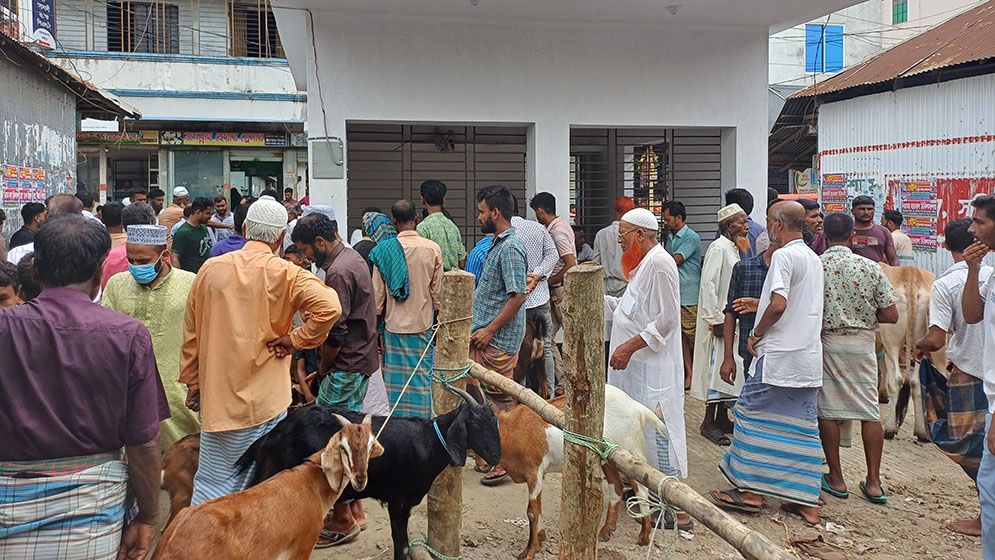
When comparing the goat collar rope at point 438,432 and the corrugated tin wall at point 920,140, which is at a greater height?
the corrugated tin wall at point 920,140

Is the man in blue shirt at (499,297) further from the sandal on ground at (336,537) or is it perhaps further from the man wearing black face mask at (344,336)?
the sandal on ground at (336,537)

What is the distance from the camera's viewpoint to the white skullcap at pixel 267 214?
4.11 metres

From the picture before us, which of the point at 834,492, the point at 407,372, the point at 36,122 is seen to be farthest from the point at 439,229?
the point at 36,122

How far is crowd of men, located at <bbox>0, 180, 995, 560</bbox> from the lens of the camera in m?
2.67

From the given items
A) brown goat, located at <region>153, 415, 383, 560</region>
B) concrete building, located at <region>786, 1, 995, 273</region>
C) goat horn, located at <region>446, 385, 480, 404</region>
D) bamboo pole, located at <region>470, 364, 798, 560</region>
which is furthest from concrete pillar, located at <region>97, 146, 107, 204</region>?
bamboo pole, located at <region>470, 364, 798, 560</region>

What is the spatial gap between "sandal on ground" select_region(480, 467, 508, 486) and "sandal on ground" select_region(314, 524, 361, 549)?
1214 mm

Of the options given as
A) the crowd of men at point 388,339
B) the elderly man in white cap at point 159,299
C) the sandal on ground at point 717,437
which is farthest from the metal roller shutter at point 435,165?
the elderly man in white cap at point 159,299

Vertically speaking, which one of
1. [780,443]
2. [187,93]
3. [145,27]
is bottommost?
[780,443]

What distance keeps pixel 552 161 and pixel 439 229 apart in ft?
8.50

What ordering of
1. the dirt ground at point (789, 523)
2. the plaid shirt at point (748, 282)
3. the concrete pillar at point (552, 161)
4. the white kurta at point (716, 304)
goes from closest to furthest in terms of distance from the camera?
the dirt ground at point (789, 523), the plaid shirt at point (748, 282), the white kurta at point (716, 304), the concrete pillar at point (552, 161)

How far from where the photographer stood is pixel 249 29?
81.5ft

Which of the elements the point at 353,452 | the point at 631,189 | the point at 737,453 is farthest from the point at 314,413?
the point at 631,189

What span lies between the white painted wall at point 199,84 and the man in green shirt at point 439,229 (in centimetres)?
1698

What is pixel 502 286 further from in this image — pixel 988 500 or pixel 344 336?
pixel 988 500
